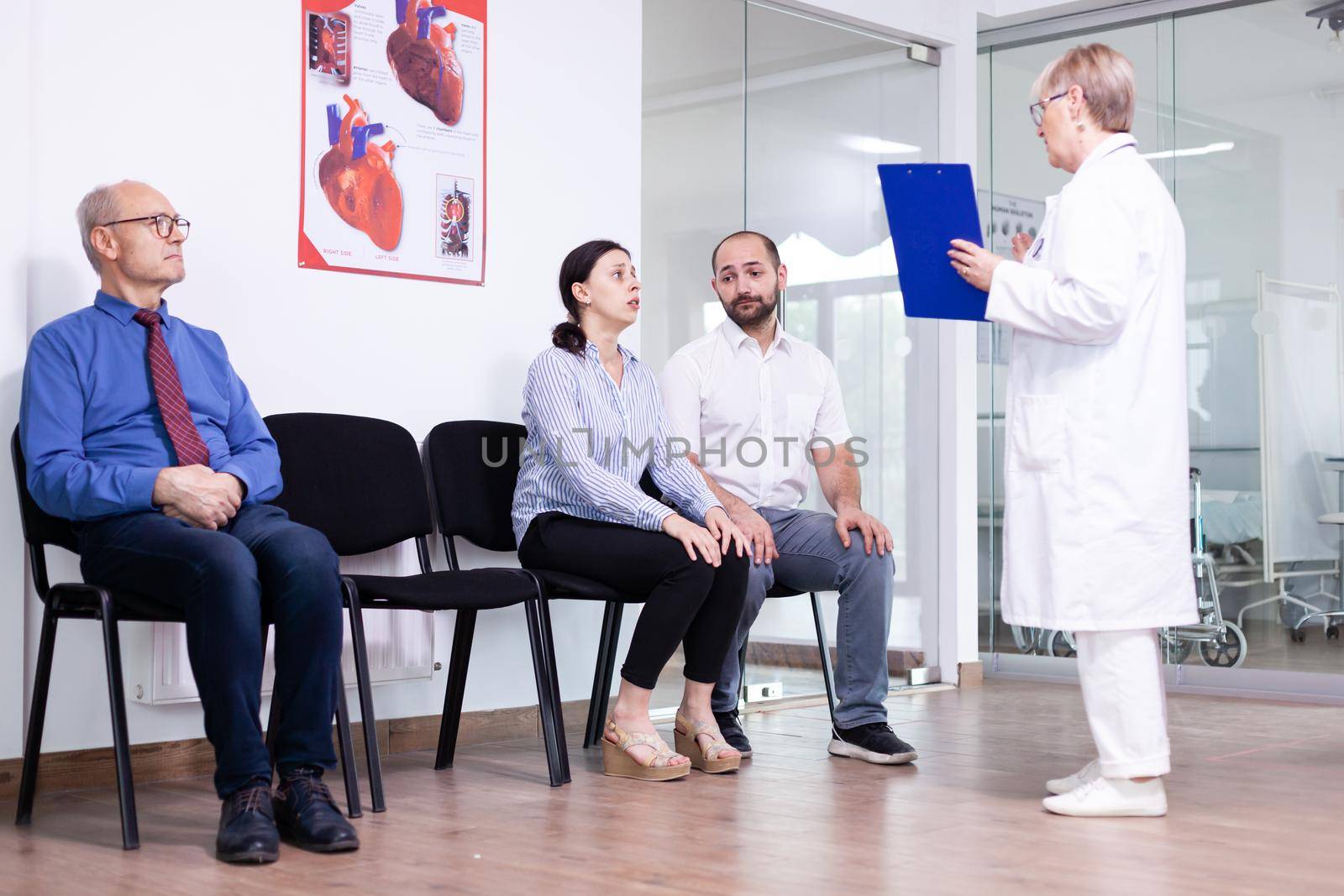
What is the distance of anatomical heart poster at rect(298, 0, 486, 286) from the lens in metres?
3.34

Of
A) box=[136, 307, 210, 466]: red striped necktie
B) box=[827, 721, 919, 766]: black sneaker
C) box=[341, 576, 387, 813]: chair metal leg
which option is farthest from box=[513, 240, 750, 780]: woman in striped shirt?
box=[136, 307, 210, 466]: red striped necktie

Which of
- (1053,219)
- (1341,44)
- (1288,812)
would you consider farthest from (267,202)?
(1341,44)

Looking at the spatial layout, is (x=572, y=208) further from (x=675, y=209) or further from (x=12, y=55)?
(x=12, y=55)

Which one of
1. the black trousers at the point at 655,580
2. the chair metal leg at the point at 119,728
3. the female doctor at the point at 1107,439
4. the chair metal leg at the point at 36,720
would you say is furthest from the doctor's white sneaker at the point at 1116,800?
the chair metal leg at the point at 36,720

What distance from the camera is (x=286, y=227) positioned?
3.28 meters

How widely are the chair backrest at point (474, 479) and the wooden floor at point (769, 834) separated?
55cm

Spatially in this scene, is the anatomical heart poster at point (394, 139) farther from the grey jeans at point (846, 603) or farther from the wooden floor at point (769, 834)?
the wooden floor at point (769, 834)

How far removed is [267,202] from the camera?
10.6ft

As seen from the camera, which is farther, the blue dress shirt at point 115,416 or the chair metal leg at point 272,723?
the chair metal leg at point 272,723

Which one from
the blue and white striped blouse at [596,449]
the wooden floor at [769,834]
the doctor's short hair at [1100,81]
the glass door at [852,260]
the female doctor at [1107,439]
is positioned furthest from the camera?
the glass door at [852,260]

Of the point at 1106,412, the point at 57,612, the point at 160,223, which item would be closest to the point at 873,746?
the point at 1106,412

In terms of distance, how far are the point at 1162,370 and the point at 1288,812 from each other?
0.88 meters

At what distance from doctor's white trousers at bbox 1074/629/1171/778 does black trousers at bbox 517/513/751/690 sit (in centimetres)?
79

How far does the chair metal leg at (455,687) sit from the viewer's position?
3264 millimetres
